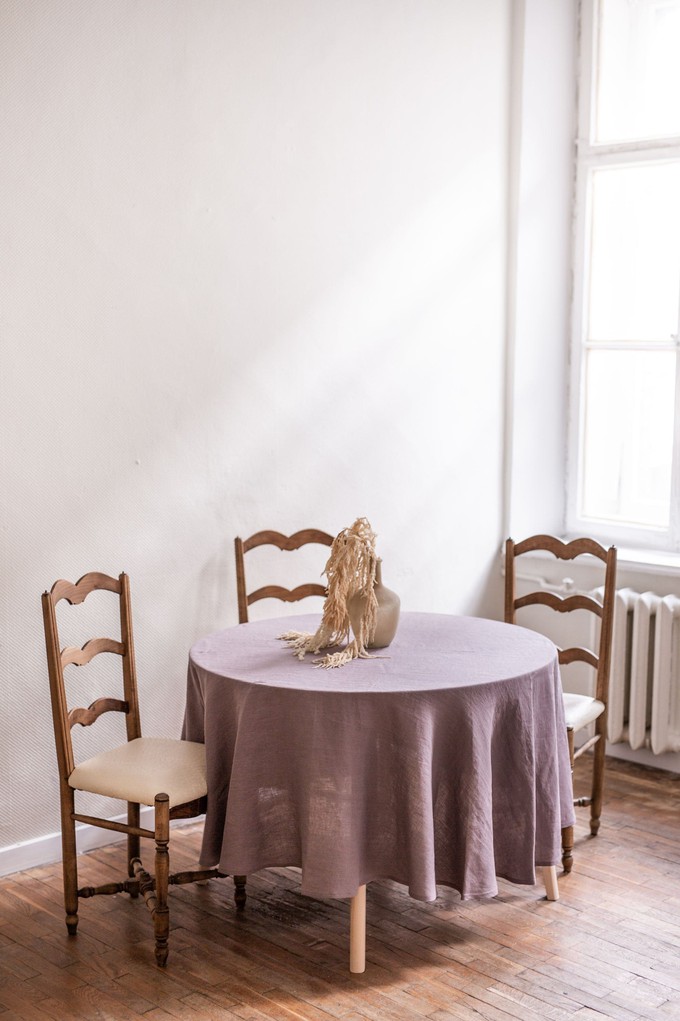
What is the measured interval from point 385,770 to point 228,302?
5.53ft

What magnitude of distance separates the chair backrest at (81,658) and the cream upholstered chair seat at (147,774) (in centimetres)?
9

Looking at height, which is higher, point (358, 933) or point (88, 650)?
point (88, 650)

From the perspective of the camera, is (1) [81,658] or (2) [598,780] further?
(2) [598,780]

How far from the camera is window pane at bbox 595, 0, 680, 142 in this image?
14.6ft

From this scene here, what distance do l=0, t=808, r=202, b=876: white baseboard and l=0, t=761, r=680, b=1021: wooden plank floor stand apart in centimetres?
4

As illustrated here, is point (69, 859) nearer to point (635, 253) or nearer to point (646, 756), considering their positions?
point (646, 756)

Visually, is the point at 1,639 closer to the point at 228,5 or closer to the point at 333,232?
the point at 333,232

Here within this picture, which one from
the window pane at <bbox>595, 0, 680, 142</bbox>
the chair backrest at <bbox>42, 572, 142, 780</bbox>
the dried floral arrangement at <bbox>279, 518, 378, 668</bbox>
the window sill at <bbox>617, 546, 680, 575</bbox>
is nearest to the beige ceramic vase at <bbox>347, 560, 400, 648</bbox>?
the dried floral arrangement at <bbox>279, 518, 378, 668</bbox>

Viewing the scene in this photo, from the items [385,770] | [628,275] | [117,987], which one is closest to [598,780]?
[385,770]

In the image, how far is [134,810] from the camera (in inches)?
126

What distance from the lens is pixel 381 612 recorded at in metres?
3.07

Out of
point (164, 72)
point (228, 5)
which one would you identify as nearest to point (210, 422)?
point (164, 72)

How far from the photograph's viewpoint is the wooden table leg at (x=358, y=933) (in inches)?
110

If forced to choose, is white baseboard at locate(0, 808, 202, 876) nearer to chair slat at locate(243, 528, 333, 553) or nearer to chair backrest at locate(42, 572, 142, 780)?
chair backrest at locate(42, 572, 142, 780)
